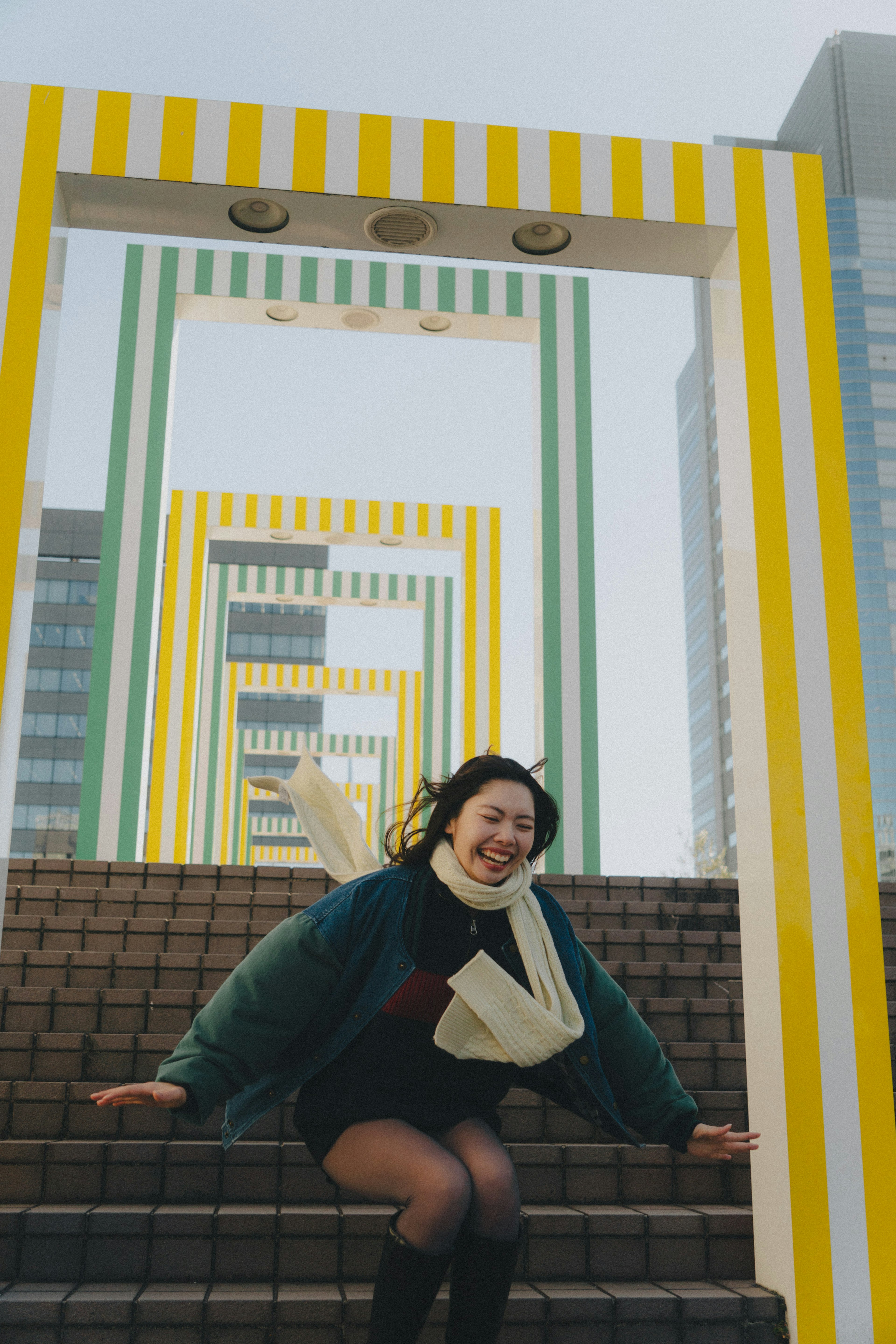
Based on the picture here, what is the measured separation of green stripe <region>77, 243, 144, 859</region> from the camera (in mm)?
6910

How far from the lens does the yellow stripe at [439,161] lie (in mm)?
3068

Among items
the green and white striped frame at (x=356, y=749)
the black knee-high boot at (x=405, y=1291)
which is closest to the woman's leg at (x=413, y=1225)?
the black knee-high boot at (x=405, y=1291)

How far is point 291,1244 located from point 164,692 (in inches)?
247

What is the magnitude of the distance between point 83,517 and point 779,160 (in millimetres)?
58344

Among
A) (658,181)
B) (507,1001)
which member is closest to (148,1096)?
(507,1001)

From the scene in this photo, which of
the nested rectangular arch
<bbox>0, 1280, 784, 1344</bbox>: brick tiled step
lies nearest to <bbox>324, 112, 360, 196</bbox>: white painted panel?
<bbox>0, 1280, 784, 1344</bbox>: brick tiled step

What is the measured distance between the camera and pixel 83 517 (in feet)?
189

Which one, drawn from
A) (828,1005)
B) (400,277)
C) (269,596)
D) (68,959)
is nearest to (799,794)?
(828,1005)

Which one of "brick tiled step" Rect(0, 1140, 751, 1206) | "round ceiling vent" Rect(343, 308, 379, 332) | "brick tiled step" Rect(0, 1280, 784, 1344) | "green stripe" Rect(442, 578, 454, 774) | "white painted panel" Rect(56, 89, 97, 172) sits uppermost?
"round ceiling vent" Rect(343, 308, 379, 332)

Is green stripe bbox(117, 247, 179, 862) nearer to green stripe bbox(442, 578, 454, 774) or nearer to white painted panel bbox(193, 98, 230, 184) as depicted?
white painted panel bbox(193, 98, 230, 184)

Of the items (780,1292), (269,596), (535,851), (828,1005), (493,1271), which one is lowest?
(780,1292)

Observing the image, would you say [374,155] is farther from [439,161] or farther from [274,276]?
[274,276]

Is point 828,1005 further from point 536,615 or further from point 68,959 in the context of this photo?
point 536,615

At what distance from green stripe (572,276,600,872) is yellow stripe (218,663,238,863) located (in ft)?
24.9
